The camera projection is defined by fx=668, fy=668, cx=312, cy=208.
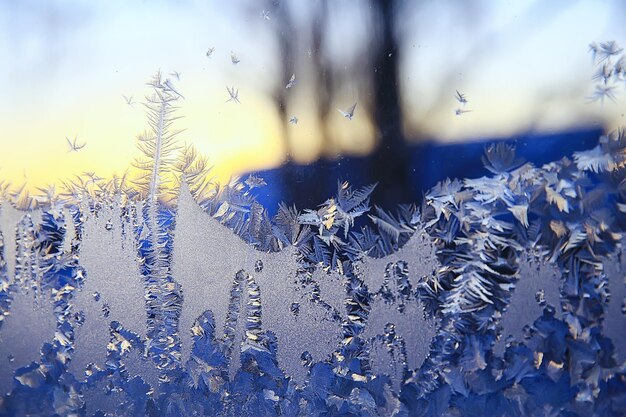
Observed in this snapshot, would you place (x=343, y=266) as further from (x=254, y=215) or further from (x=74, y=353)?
(x=74, y=353)

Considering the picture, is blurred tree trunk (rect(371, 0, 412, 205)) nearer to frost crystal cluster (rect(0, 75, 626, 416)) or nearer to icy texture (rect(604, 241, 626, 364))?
frost crystal cluster (rect(0, 75, 626, 416))

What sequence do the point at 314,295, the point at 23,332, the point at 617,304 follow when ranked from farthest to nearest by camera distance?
the point at 23,332 → the point at 314,295 → the point at 617,304

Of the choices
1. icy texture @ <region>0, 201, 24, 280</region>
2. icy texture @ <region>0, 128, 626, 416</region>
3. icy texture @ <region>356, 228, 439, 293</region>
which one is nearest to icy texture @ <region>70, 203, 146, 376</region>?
icy texture @ <region>0, 128, 626, 416</region>

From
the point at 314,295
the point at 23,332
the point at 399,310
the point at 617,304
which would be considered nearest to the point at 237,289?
the point at 314,295

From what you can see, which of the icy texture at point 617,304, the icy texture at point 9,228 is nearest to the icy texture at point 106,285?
the icy texture at point 9,228

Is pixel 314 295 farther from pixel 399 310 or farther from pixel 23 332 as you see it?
pixel 23 332

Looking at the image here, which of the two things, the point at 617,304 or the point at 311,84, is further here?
the point at 311,84

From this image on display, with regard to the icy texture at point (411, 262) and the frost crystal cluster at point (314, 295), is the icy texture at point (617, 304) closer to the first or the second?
the frost crystal cluster at point (314, 295)
